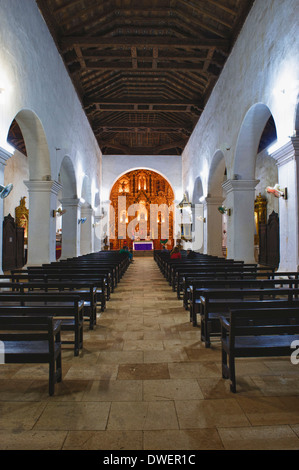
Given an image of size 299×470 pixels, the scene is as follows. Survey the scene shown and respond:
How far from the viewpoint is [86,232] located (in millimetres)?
17750

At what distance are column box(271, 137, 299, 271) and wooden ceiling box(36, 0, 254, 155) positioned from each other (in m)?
4.95

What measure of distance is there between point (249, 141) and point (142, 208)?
706 inches

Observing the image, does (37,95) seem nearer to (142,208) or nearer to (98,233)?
(98,233)

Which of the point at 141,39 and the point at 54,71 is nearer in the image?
the point at 54,71

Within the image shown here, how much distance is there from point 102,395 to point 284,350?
1.65 m

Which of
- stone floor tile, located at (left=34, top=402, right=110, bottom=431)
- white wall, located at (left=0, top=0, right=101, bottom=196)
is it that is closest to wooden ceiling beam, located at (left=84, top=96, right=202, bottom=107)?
white wall, located at (left=0, top=0, right=101, bottom=196)

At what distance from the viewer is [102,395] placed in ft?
9.09

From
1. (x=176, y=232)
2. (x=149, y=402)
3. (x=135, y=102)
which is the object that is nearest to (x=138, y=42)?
(x=135, y=102)

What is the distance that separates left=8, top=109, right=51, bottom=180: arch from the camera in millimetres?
8648

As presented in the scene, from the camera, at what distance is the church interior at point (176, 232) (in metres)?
2.54

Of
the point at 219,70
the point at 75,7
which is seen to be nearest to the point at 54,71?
the point at 75,7

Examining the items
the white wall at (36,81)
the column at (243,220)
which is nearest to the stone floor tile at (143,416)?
the white wall at (36,81)

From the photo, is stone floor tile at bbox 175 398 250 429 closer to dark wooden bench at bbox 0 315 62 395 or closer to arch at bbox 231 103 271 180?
dark wooden bench at bbox 0 315 62 395
